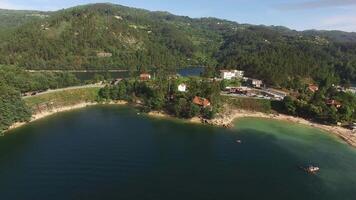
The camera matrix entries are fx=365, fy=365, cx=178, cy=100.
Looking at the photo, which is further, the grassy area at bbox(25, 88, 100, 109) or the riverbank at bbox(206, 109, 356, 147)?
the grassy area at bbox(25, 88, 100, 109)

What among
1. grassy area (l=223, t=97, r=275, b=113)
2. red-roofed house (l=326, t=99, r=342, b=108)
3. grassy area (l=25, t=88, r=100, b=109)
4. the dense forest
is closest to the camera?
the dense forest

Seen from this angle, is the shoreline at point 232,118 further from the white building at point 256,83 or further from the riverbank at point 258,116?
the white building at point 256,83

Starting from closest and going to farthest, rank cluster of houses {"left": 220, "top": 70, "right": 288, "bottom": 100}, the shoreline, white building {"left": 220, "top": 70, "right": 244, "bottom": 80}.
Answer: the shoreline, cluster of houses {"left": 220, "top": 70, "right": 288, "bottom": 100}, white building {"left": 220, "top": 70, "right": 244, "bottom": 80}

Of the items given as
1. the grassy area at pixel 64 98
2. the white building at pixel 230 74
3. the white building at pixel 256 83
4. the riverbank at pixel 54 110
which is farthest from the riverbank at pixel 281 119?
the white building at pixel 230 74

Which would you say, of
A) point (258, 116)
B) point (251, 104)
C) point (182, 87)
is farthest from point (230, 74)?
point (258, 116)

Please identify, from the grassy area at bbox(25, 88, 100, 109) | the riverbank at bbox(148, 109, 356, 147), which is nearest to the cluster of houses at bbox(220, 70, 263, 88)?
the riverbank at bbox(148, 109, 356, 147)

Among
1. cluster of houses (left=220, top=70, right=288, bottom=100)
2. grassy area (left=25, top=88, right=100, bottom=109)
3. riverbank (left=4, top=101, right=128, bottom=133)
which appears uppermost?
cluster of houses (left=220, top=70, right=288, bottom=100)

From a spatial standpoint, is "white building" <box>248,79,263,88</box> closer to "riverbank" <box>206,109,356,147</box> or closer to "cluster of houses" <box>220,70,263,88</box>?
"cluster of houses" <box>220,70,263,88</box>
